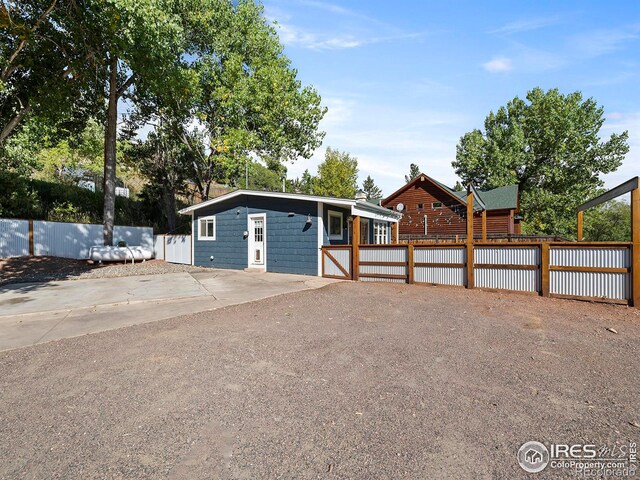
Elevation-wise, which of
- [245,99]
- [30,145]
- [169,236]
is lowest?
[169,236]

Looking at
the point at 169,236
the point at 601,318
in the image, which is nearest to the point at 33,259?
the point at 169,236

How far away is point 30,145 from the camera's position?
1977cm

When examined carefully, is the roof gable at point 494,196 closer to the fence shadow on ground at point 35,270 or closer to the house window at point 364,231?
the house window at point 364,231

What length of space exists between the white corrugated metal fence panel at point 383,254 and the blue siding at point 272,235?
1.90 m

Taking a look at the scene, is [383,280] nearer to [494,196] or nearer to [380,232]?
[380,232]

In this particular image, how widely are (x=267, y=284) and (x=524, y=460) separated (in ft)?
26.9

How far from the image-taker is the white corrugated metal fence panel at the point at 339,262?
36.4 feet

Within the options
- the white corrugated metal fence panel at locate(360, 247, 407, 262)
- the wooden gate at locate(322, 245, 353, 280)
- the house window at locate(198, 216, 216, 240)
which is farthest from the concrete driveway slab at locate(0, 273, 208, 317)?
the white corrugated metal fence panel at locate(360, 247, 407, 262)

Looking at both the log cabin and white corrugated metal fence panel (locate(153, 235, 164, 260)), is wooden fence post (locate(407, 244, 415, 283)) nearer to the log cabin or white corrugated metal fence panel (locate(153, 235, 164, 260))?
white corrugated metal fence panel (locate(153, 235, 164, 260))

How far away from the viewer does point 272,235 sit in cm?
1295

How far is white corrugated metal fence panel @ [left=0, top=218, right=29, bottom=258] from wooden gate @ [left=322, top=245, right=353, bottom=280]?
13317 millimetres

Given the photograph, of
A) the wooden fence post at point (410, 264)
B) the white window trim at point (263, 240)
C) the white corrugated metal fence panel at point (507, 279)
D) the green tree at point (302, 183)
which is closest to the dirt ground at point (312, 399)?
the white corrugated metal fence panel at point (507, 279)

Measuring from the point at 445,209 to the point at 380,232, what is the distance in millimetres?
12183

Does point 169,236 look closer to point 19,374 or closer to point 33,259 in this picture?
point 33,259
